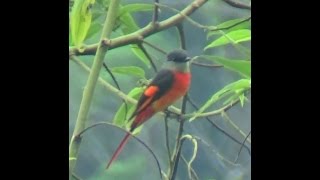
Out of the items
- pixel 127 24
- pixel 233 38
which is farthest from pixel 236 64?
pixel 127 24

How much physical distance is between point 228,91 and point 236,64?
0.07 metres

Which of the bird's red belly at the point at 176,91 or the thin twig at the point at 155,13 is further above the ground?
the thin twig at the point at 155,13

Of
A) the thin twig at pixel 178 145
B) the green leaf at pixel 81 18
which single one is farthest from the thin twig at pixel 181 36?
the green leaf at pixel 81 18

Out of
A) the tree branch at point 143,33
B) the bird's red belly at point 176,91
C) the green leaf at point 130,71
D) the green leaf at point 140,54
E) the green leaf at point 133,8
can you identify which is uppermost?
the green leaf at point 133,8

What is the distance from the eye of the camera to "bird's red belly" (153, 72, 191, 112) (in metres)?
1.28

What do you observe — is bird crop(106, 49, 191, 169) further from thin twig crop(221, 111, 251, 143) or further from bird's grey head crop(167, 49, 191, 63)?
thin twig crop(221, 111, 251, 143)

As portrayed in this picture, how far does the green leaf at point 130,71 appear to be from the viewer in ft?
4.26

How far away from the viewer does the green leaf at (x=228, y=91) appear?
4.19ft

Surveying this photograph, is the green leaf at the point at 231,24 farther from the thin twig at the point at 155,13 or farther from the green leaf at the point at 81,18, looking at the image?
the green leaf at the point at 81,18

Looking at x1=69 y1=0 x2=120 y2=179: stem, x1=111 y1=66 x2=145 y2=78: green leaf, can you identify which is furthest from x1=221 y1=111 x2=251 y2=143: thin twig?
x1=69 y1=0 x2=120 y2=179: stem

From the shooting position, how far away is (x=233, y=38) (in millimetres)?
1290

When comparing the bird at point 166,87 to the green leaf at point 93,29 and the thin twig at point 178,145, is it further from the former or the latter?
the green leaf at point 93,29

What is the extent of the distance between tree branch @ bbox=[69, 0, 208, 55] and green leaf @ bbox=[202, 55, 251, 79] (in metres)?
0.11
